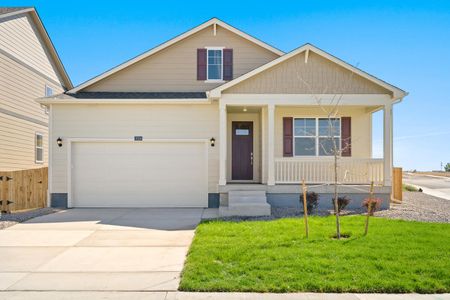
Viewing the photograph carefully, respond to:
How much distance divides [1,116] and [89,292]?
40.8 feet

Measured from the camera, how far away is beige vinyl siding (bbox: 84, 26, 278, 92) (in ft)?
47.2

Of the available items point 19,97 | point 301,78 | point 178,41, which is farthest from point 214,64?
point 19,97

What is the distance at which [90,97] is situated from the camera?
42.9 ft

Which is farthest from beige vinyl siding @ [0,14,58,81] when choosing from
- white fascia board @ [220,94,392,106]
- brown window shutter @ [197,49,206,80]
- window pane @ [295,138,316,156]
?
window pane @ [295,138,316,156]

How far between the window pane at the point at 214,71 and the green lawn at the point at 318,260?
7.79 metres

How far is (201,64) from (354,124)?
638 cm

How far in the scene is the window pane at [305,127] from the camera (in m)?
13.6

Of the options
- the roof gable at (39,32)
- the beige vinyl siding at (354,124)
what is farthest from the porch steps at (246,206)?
the roof gable at (39,32)

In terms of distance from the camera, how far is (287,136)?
1348 cm

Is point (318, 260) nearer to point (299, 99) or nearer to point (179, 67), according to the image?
point (299, 99)

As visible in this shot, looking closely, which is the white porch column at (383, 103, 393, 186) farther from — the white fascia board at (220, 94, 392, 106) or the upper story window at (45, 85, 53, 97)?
the upper story window at (45, 85, 53, 97)

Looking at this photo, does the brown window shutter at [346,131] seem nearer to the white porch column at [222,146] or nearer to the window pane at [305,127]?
the window pane at [305,127]

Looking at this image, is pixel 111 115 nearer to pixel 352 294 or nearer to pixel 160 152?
pixel 160 152

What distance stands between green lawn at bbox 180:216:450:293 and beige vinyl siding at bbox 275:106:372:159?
572cm
